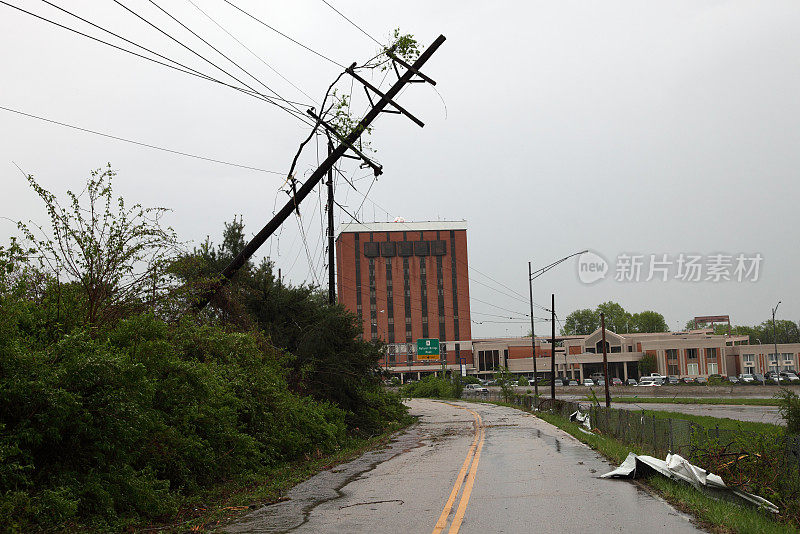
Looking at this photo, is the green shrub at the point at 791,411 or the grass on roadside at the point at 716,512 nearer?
the grass on roadside at the point at 716,512

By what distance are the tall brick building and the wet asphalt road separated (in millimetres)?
106682

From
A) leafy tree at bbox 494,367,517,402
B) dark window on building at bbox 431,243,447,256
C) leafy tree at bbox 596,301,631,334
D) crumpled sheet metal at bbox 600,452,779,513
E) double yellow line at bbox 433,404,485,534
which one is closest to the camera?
double yellow line at bbox 433,404,485,534

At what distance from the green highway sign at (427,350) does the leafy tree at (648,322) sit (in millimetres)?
117886

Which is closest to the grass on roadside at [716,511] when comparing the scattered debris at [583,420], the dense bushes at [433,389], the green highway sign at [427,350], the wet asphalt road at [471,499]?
the wet asphalt road at [471,499]

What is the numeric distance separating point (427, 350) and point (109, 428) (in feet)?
257

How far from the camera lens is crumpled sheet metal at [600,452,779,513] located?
11062 millimetres

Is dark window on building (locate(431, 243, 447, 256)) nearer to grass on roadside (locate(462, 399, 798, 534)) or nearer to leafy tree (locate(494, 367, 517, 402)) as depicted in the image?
leafy tree (locate(494, 367, 517, 402))

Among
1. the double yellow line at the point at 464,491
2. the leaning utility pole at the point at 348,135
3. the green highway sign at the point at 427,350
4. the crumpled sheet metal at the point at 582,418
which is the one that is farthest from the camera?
the green highway sign at the point at 427,350

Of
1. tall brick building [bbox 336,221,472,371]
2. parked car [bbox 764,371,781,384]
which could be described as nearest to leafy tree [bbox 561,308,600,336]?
tall brick building [bbox 336,221,472,371]

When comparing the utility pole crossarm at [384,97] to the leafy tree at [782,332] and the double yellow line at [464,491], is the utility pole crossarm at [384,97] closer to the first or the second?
the double yellow line at [464,491]

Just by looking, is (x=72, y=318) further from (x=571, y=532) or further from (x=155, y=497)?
(x=571, y=532)

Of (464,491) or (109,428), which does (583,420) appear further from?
(109,428)

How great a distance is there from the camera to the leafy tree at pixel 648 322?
7490 inches

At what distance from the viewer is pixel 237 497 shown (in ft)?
42.0
